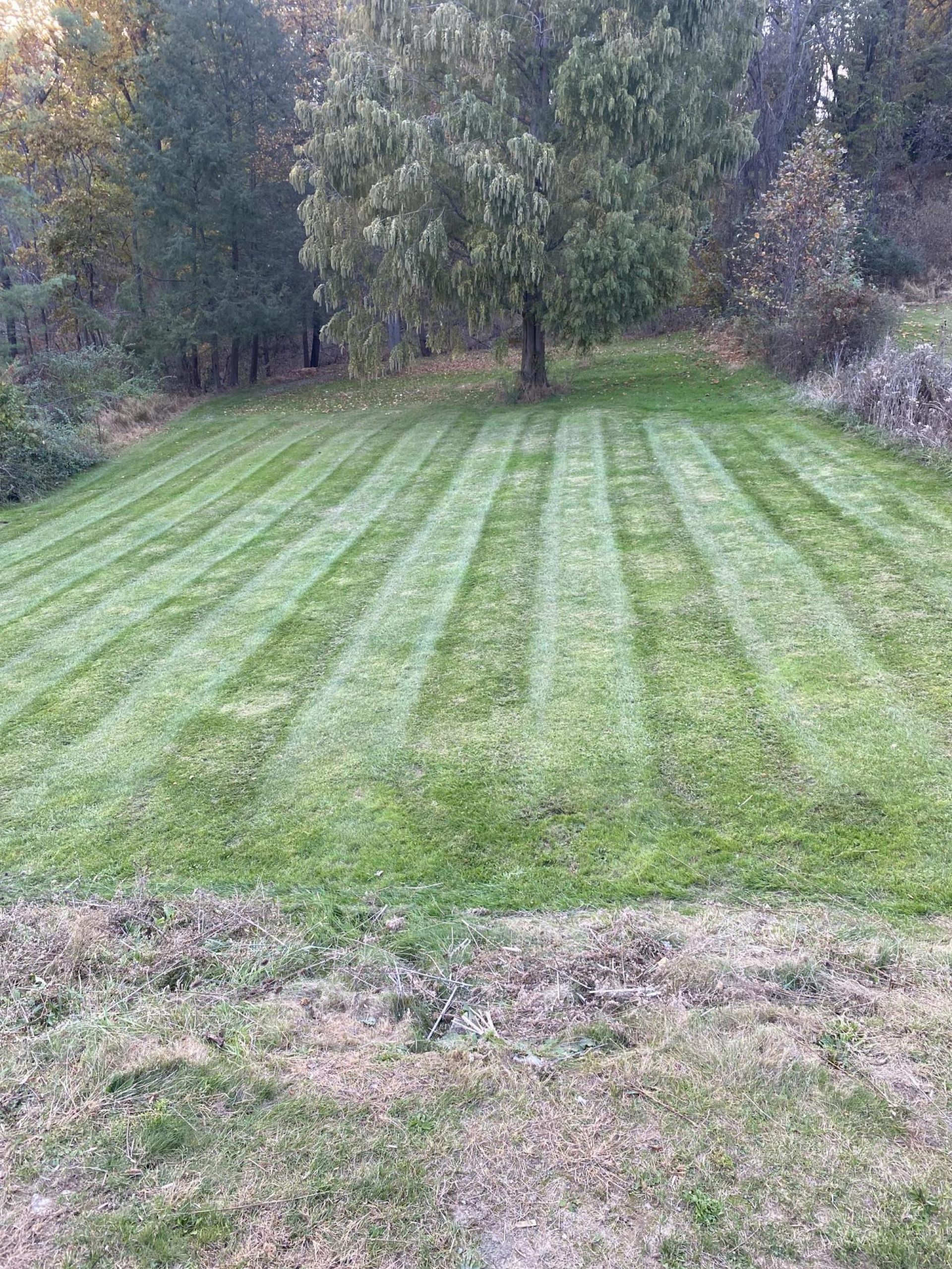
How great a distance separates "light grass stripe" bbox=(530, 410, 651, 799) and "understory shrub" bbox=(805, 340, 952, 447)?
13.3ft

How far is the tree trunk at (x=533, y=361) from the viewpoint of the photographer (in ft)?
53.0

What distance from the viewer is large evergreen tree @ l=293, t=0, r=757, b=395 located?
1368 centimetres

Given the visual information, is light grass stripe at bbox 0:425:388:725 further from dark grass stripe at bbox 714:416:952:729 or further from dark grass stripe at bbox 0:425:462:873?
dark grass stripe at bbox 714:416:952:729

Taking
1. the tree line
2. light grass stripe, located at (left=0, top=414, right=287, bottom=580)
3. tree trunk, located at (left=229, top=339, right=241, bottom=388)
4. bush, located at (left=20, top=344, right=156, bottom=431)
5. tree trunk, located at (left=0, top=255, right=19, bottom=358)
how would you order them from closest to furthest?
light grass stripe, located at (left=0, top=414, right=287, bottom=580) → the tree line → bush, located at (left=20, top=344, right=156, bottom=431) → tree trunk, located at (left=0, top=255, right=19, bottom=358) → tree trunk, located at (left=229, top=339, right=241, bottom=388)

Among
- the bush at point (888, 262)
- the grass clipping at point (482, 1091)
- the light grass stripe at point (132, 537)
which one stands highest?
the bush at point (888, 262)

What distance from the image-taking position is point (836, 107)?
Result: 23.9 meters

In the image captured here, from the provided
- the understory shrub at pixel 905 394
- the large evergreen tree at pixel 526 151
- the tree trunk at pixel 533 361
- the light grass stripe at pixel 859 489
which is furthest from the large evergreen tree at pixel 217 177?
the understory shrub at pixel 905 394

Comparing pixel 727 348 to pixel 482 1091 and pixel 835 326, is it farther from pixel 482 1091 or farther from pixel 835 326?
pixel 482 1091

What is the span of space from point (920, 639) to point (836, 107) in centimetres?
2433

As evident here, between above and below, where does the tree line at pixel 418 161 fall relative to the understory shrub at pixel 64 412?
above

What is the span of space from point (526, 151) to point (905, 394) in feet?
Result: 23.9

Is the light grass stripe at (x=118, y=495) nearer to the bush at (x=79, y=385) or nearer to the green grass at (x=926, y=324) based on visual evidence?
the bush at (x=79, y=385)

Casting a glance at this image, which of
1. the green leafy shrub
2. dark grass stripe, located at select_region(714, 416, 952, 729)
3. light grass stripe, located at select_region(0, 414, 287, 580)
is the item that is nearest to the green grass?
the green leafy shrub

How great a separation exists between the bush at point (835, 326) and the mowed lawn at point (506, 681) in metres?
2.42
